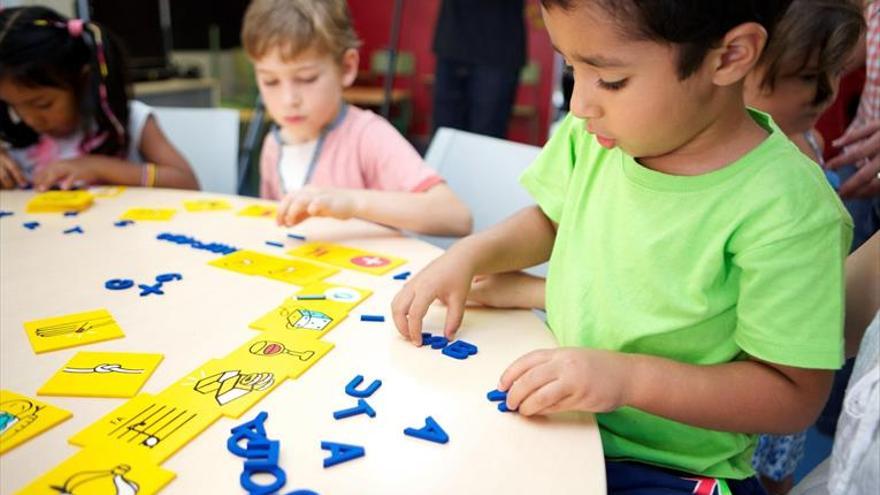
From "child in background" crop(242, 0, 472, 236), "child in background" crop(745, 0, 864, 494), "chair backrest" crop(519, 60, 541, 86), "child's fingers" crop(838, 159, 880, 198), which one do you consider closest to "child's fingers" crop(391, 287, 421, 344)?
"child in background" crop(242, 0, 472, 236)

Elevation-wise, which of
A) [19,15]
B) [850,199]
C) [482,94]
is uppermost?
[19,15]

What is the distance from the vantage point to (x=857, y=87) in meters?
1.67

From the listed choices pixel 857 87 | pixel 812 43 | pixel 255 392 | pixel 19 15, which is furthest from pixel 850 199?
pixel 19 15

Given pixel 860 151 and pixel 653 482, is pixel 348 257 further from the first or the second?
pixel 860 151

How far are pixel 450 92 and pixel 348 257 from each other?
2070mm

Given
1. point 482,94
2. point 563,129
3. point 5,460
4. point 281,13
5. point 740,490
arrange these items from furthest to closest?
point 482,94
point 281,13
point 563,129
point 740,490
point 5,460

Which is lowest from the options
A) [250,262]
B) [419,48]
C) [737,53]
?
[419,48]

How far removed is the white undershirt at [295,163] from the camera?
144 cm

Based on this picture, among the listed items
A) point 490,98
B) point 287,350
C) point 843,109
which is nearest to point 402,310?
point 287,350

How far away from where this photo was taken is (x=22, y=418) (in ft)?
1.71

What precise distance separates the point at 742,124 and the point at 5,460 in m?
0.69

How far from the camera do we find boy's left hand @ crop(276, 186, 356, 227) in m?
1.00

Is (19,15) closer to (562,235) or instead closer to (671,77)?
(562,235)

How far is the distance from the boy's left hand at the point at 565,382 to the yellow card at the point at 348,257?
0.36 meters
